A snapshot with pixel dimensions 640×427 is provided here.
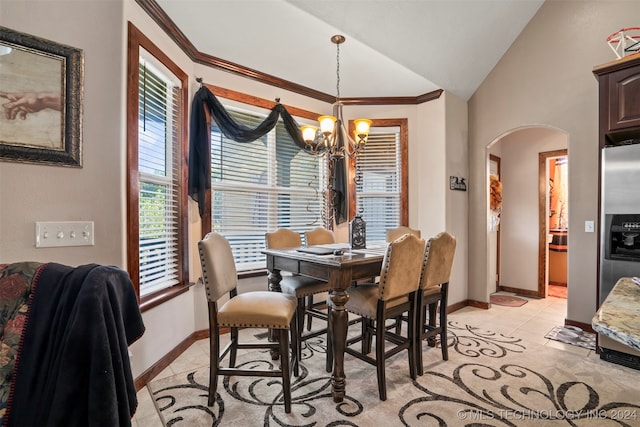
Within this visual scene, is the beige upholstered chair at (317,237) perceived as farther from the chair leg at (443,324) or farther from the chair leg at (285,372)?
the chair leg at (285,372)

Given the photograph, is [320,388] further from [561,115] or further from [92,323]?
[561,115]

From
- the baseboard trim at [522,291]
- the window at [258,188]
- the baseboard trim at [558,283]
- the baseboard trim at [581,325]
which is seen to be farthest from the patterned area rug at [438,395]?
the baseboard trim at [558,283]

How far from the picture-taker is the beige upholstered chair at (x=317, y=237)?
3369 mm

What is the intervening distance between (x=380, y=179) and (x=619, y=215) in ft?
8.01

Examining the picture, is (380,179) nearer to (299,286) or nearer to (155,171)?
(299,286)

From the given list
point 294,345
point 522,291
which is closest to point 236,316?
point 294,345

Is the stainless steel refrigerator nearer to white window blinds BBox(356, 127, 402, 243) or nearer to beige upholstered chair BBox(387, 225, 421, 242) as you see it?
beige upholstered chair BBox(387, 225, 421, 242)

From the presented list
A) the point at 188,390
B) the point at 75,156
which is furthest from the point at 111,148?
the point at 188,390

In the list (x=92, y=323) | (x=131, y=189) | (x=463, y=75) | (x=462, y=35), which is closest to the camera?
(x=92, y=323)

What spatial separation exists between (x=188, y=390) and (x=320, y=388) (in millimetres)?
923

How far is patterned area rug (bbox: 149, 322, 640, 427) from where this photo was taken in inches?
74.4

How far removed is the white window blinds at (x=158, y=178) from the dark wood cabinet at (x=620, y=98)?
Result: 147 inches

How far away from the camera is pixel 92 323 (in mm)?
959

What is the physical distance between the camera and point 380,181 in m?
4.35
